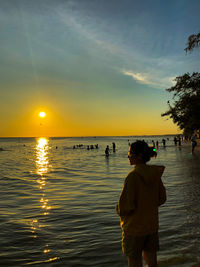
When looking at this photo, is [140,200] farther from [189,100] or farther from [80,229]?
[189,100]

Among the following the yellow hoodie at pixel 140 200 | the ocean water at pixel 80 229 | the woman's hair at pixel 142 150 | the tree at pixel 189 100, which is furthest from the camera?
the tree at pixel 189 100

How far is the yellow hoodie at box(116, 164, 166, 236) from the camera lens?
2957 millimetres

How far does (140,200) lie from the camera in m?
3.02

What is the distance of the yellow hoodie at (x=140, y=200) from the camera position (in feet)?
9.70

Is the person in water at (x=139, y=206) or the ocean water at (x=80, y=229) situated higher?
the person in water at (x=139, y=206)

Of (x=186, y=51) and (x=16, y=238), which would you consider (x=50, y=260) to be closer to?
(x=16, y=238)

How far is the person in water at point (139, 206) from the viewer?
9.73 feet

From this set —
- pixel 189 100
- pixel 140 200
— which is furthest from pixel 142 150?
pixel 189 100

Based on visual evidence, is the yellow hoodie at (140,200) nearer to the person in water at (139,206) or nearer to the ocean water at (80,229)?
the person in water at (139,206)

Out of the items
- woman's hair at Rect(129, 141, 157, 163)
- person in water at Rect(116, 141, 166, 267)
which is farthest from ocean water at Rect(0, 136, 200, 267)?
woman's hair at Rect(129, 141, 157, 163)

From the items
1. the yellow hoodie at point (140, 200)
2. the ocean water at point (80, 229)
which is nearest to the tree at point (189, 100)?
the ocean water at point (80, 229)

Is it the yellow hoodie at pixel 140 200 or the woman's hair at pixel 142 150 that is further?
the woman's hair at pixel 142 150

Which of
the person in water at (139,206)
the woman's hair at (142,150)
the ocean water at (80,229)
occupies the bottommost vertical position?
the ocean water at (80,229)

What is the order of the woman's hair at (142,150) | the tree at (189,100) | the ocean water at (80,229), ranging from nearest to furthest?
the woman's hair at (142,150) → the ocean water at (80,229) → the tree at (189,100)
